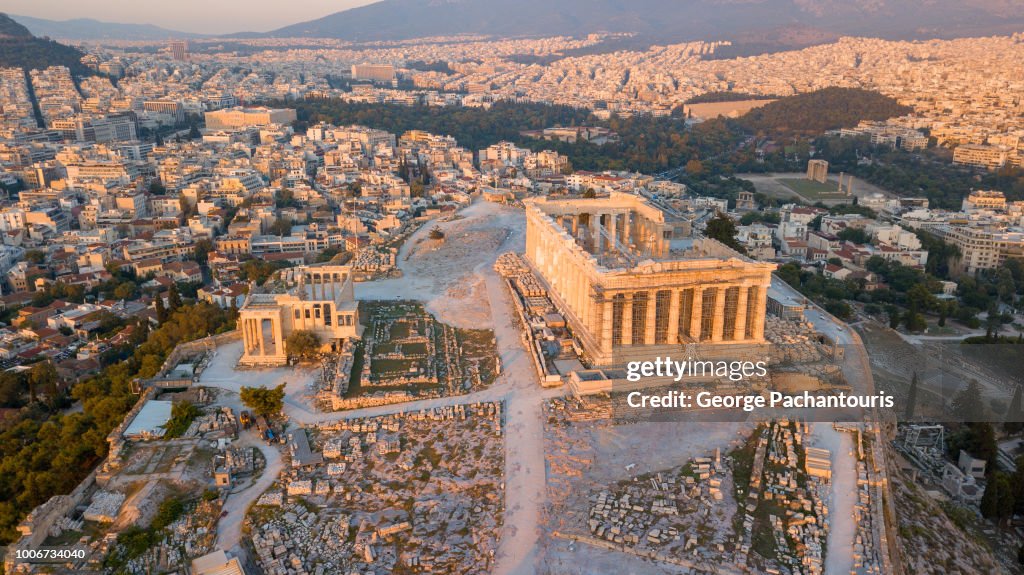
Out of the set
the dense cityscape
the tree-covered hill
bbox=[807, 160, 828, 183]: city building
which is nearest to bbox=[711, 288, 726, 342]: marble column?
the dense cityscape

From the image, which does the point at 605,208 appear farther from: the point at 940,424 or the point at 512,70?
the point at 512,70

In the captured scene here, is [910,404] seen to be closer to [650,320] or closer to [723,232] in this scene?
[650,320]

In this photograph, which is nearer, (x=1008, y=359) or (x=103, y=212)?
(x=1008, y=359)

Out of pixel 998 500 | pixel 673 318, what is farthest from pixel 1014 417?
pixel 673 318

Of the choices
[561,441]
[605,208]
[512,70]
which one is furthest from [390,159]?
[512,70]

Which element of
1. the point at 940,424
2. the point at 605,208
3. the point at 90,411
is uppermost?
the point at 605,208

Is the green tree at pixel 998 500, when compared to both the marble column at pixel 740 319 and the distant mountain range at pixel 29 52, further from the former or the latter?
the distant mountain range at pixel 29 52

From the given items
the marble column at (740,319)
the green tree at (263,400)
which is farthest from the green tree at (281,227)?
the marble column at (740,319)

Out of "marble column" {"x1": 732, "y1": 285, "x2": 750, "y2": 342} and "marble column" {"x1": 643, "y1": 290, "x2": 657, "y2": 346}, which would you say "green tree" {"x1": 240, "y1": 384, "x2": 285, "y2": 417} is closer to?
"marble column" {"x1": 643, "y1": 290, "x2": 657, "y2": 346}
